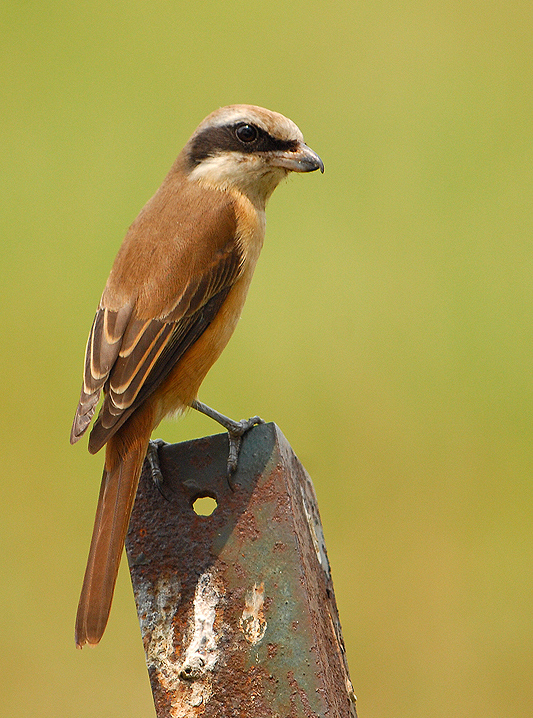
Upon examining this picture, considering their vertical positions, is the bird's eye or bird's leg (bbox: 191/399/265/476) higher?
the bird's eye

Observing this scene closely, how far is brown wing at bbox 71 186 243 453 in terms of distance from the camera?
2500mm

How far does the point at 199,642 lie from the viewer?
1792 mm

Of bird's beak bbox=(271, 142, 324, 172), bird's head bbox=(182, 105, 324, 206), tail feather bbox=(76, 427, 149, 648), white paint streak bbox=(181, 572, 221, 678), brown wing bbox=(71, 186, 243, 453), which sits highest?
bird's head bbox=(182, 105, 324, 206)

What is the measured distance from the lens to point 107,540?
202 centimetres

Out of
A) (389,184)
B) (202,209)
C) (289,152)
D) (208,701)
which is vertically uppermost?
(389,184)

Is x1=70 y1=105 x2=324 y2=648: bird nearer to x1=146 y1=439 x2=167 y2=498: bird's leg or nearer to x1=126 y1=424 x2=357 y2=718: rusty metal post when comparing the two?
x1=146 y1=439 x2=167 y2=498: bird's leg

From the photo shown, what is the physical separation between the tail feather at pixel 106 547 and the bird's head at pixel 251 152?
1.35 metres

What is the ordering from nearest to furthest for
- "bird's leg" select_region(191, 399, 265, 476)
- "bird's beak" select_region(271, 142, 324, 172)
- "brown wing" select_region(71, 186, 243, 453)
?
"bird's leg" select_region(191, 399, 265, 476), "brown wing" select_region(71, 186, 243, 453), "bird's beak" select_region(271, 142, 324, 172)

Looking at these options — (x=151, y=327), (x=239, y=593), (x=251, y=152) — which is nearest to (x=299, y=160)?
(x=251, y=152)

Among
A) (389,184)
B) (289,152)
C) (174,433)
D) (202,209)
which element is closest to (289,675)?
(202,209)

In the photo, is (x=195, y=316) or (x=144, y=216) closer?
(x=195, y=316)

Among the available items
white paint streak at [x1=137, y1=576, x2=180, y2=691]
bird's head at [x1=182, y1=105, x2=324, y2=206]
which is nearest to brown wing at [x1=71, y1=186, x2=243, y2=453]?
bird's head at [x1=182, y1=105, x2=324, y2=206]

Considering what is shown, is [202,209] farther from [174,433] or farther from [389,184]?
[389,184]

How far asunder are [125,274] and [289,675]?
1393mm
